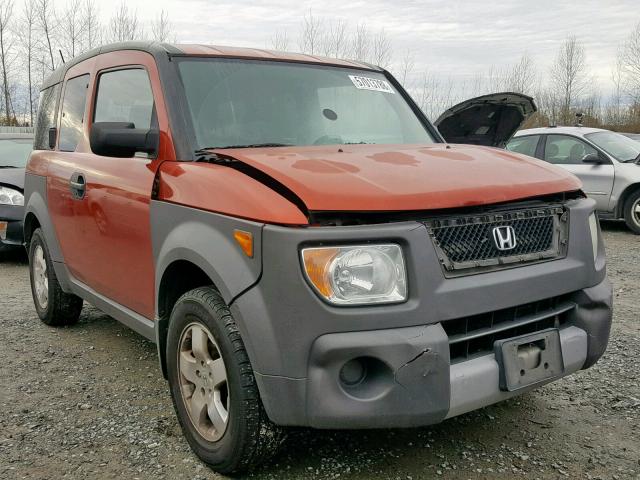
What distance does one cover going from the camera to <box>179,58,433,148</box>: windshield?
314 cm

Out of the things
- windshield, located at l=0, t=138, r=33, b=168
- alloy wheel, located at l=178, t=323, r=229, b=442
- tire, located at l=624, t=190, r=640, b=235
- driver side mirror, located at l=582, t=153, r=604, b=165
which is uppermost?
→ windshield, located at l=0, t=138, r=33, b=168

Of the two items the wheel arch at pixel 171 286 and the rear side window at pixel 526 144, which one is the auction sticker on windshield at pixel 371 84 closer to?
the wheel arch at pixel 171 286

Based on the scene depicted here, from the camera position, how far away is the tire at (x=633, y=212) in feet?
30.6

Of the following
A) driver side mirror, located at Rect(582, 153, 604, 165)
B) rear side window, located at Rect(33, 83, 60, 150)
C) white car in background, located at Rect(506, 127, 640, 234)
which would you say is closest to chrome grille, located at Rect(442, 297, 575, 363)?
rear side window, located at Rect(33, 83, 60, 150)

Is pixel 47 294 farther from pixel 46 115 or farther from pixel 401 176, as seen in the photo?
pixel 401 176

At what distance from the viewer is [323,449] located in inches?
114

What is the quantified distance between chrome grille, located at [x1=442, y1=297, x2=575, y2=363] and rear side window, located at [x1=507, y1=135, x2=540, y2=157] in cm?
795

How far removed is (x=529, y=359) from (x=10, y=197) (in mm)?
6864

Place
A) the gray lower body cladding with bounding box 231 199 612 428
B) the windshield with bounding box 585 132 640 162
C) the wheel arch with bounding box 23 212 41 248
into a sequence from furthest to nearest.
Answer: the windshield with bounding box 585 132 640 162 → the wheel arch with bounding box 23 212 41 248 → the gray lower body cladding with bounding box 231 199 612 428

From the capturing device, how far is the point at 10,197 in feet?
25.0

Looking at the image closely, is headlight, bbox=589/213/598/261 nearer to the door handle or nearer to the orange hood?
the orange hood

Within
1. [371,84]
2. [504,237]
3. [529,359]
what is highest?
[371,84]

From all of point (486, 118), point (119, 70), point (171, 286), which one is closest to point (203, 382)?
point (171, 286)

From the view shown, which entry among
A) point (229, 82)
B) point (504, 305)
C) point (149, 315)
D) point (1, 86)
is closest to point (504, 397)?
point (504, 305)
